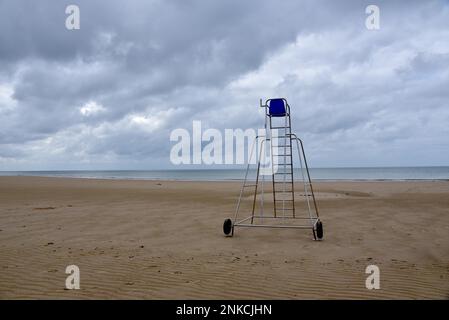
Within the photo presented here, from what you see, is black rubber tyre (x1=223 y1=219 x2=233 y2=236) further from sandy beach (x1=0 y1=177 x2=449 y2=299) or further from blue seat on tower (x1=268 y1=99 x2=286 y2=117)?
blue seat on tower (x1=268 y1=99 x2=286 y2=117)

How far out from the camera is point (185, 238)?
903 cm

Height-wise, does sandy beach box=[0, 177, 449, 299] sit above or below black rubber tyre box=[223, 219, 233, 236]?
below

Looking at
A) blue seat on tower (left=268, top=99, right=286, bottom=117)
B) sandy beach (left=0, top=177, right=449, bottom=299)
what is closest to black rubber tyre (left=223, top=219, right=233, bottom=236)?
sandy beach (left=0, top=177, right=449, bottom=299)

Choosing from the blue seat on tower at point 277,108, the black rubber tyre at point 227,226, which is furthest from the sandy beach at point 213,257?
the blue seat on tower at point 277,108

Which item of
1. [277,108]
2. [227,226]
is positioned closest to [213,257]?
[227,226]

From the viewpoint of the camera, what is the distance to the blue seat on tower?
32.5 ft

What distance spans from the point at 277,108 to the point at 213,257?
14.9ft

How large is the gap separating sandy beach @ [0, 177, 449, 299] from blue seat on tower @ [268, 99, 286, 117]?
316 cm

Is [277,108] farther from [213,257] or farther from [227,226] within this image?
[213,257]

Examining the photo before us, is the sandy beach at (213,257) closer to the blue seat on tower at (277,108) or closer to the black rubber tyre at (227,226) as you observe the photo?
the black rubber tyre at (227,226)

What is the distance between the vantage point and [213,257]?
719 centimetres

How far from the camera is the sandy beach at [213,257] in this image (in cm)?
529

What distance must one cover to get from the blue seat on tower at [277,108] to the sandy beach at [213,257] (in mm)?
3156
